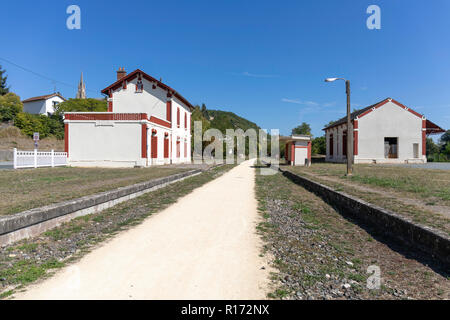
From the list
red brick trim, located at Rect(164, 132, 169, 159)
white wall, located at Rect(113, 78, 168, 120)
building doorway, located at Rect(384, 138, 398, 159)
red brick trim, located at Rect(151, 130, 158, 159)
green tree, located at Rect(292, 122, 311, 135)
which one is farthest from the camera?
green tree, located at Rect(292, 122, 311, 135)

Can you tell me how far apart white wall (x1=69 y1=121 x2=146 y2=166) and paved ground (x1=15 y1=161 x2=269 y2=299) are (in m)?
17.3

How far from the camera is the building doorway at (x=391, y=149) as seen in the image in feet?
107

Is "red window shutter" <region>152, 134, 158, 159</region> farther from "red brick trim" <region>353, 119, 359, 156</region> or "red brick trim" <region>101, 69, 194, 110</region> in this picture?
"red brick trim" <region>353, 119, 359, 156</region>

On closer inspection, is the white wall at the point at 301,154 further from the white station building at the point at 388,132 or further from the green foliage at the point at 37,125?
the green foliage at the point at 37,125

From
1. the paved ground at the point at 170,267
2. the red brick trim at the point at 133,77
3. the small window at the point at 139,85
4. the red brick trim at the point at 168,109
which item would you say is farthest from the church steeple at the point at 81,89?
the paved ground at the point at 170,267

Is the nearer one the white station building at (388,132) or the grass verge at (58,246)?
the grass verge at (58,246)

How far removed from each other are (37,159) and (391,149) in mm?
36453

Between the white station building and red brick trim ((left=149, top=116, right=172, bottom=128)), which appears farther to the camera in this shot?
the white station building

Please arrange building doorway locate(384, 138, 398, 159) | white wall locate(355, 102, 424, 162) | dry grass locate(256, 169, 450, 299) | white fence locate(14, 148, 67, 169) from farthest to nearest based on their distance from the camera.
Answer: building doorway locate(384, 138, 398, 159), white wall locate(355, 102, 424, 162), white fence locate(14, 148, 67, 169), dry grass locate(256, 169, 450, 299)

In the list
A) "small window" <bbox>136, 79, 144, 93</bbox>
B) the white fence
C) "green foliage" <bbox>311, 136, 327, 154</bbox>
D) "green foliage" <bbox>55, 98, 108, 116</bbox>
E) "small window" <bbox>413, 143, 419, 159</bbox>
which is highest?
"green foliage" <bbox>55, 98, 108, 116</bbox>

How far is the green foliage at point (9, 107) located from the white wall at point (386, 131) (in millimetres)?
50323

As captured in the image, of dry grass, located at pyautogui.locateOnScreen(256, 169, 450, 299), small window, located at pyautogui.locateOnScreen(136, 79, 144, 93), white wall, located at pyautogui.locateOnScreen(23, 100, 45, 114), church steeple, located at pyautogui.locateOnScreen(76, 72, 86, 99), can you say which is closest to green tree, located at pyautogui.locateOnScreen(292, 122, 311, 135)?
small window, located at pyautogui.locateOnScreen(136, 79, 144, 93)

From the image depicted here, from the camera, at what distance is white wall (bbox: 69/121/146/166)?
21.9m

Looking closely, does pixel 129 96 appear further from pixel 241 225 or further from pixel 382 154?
pixel 382 154
